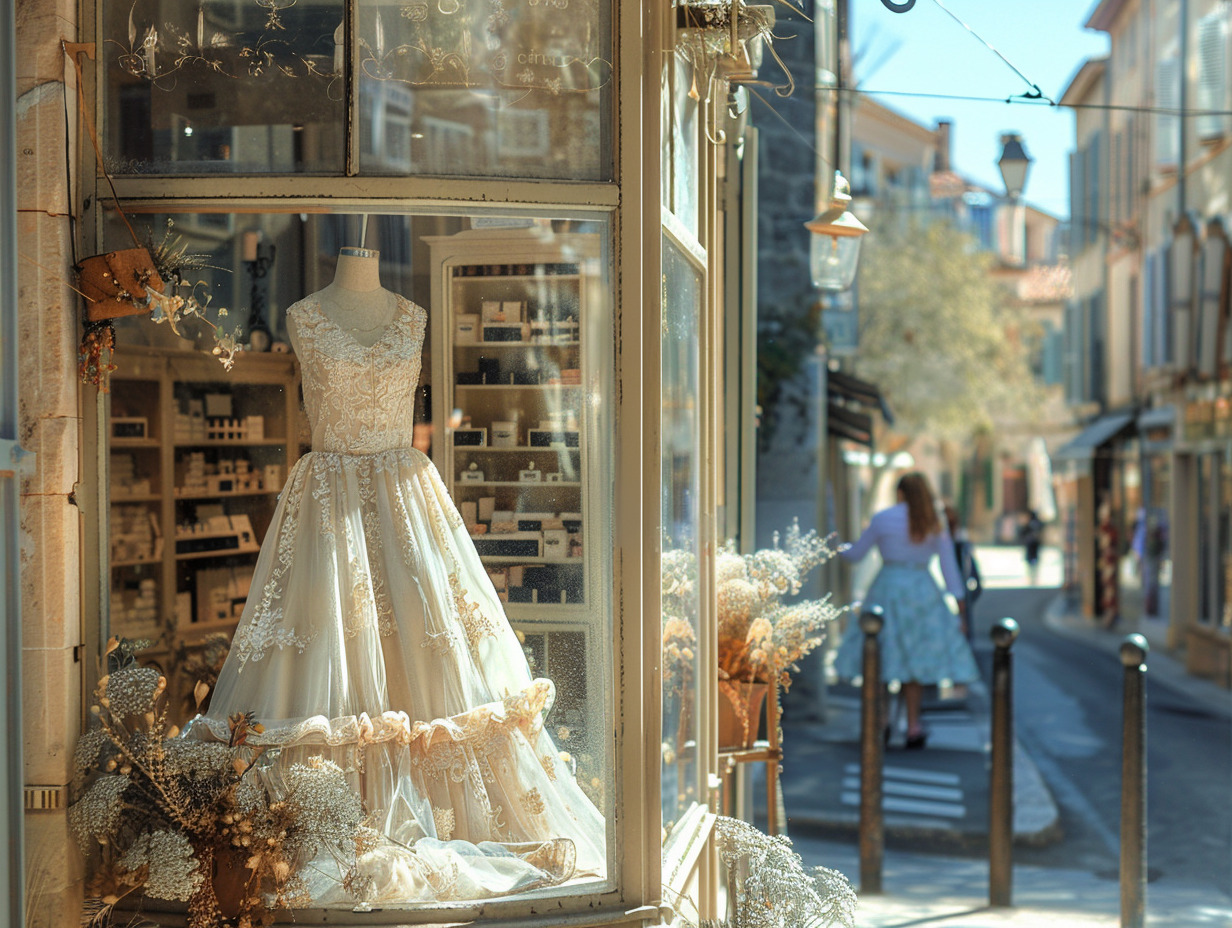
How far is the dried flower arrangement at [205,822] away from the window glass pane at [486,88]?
1.59 m

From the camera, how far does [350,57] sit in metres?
3.41

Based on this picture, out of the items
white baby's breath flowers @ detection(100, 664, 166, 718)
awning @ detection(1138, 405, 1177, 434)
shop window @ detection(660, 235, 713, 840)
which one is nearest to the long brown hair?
shop window @ detection(660, 235, 713, 840)

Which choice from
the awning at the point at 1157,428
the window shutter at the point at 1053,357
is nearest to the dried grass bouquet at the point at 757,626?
the awning at the point at 1157,428

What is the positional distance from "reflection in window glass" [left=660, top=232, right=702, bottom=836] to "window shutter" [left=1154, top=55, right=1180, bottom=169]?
1478 centimetres

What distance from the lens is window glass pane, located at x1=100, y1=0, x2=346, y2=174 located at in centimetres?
343

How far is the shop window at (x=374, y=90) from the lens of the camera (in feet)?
11.2

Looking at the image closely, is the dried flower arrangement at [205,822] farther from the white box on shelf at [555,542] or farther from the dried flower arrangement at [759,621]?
the dried flower arrangement at [759,621]

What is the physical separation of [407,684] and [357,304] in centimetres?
112

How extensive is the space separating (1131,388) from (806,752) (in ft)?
47.9

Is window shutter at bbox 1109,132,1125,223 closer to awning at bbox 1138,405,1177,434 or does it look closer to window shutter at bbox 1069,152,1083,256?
window shutter at bbox 1069,152,1083,256

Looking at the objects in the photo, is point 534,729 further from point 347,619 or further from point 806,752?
point 806,752

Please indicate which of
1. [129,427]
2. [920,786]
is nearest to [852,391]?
[920,786]

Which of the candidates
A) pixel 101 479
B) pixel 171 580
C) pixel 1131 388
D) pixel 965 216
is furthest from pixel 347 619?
pixel 965 216

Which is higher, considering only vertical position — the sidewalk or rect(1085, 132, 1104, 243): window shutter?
rect(1085, 132, 1104, 243): window shutter
